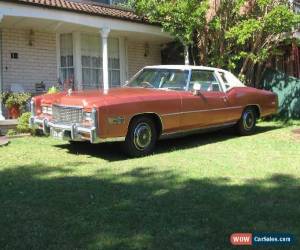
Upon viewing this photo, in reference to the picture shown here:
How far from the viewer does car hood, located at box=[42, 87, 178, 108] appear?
26.6 ft

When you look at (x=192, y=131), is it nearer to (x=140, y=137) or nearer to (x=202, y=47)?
(x=140, y=137)

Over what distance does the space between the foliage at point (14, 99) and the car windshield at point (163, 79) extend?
3.08 m

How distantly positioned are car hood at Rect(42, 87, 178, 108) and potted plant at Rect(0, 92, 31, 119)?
296 cm

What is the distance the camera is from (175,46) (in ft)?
55.7

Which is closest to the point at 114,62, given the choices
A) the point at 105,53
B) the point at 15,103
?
the point at 105,53

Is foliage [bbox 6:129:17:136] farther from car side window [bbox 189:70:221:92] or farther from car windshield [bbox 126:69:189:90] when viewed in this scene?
car side window [bbox 189:70:221:92]

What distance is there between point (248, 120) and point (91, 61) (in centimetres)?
578

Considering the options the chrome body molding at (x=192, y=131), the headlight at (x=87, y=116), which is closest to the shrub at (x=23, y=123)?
the headlight at (x=87, y=116)

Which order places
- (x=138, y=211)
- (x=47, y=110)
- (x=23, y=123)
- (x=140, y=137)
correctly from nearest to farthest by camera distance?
(x=138, y=211)
(x=140, y=137)
(x=47, y=110)
(x=23, y=123)

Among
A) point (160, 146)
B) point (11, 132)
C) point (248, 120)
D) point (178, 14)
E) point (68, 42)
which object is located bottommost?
point (160, 146)

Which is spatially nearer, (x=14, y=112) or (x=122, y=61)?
(x=14, y=112)

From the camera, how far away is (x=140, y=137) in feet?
28.3

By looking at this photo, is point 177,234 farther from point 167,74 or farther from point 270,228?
point 167,74

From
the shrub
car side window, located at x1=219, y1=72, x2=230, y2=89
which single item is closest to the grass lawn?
the shrub
